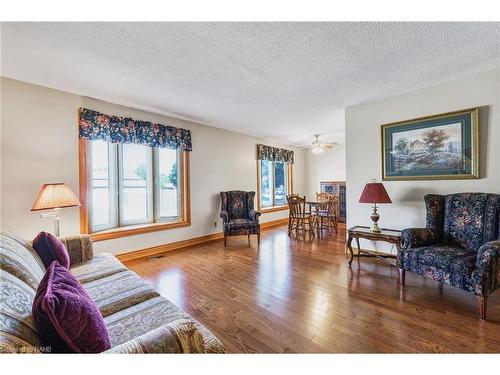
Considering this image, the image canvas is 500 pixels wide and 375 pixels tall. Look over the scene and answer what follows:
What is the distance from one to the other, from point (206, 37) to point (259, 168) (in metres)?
3.97

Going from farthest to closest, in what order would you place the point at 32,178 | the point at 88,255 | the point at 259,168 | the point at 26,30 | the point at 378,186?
the point at 259,168
the point at 378,186
the point at 32,178
the point at 88,255
the point at 26,30

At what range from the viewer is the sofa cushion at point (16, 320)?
624 millimetres

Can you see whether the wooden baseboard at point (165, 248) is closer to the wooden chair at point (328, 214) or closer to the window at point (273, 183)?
the window at point (273, 183)

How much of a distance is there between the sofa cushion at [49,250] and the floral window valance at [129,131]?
1.78 m

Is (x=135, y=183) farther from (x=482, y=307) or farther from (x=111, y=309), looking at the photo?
(x=482, y=307)

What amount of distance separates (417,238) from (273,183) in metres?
4.18

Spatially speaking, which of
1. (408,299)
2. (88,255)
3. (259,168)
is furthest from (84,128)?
(408,299)

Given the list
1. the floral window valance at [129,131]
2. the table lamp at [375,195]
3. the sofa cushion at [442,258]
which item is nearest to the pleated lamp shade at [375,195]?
the table lamp at [375,195]

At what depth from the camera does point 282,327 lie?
1.72 metres

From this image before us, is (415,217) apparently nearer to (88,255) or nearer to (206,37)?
(206,37)

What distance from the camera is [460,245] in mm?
2314

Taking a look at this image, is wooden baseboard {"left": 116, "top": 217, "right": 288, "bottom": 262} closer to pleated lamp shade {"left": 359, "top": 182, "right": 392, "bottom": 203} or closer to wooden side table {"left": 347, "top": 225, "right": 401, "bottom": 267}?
wooden side table {"left": 347, "top": 225, "right": 401, "bottom": 267}

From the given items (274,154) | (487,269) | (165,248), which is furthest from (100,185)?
(487,269)
